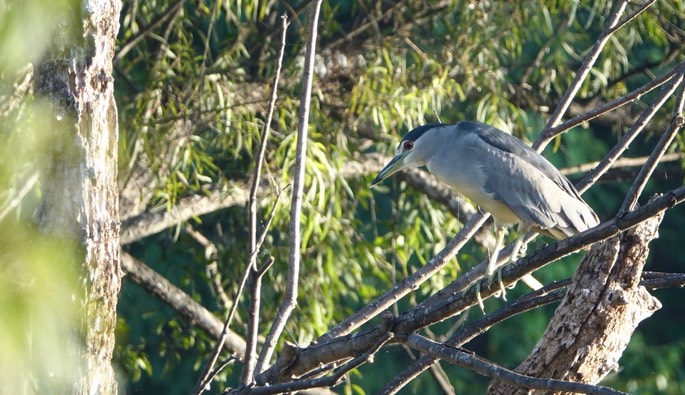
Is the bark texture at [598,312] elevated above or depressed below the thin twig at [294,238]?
below

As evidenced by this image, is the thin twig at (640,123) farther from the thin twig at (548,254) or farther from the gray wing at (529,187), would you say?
the thin twig at (548,254)

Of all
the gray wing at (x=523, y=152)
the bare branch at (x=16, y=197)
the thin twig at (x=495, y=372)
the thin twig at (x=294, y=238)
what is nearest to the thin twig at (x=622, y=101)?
the gray wing at (x=523, y=152)

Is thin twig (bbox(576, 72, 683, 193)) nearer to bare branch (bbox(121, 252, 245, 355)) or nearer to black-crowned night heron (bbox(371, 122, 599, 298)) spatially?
black-crowned night heron (bbox(371, 122, 599, 298))

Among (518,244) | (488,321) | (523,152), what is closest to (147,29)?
(523,152)

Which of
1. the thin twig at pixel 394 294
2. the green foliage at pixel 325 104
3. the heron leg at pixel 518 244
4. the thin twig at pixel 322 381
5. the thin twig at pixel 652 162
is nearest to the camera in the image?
the thin twig at pixel 322 381

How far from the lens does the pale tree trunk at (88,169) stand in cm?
141

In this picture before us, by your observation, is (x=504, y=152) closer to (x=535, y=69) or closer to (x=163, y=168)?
(x=163, y=168)

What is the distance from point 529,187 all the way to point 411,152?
408 mm

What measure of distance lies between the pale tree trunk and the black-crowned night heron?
115 centimetres

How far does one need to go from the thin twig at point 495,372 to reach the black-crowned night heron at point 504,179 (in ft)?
3.45

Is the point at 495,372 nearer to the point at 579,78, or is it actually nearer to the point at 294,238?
the point at 294,238

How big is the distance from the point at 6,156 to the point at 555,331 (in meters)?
1.11

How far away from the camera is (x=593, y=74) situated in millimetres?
4594

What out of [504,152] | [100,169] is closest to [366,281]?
[504,152]
